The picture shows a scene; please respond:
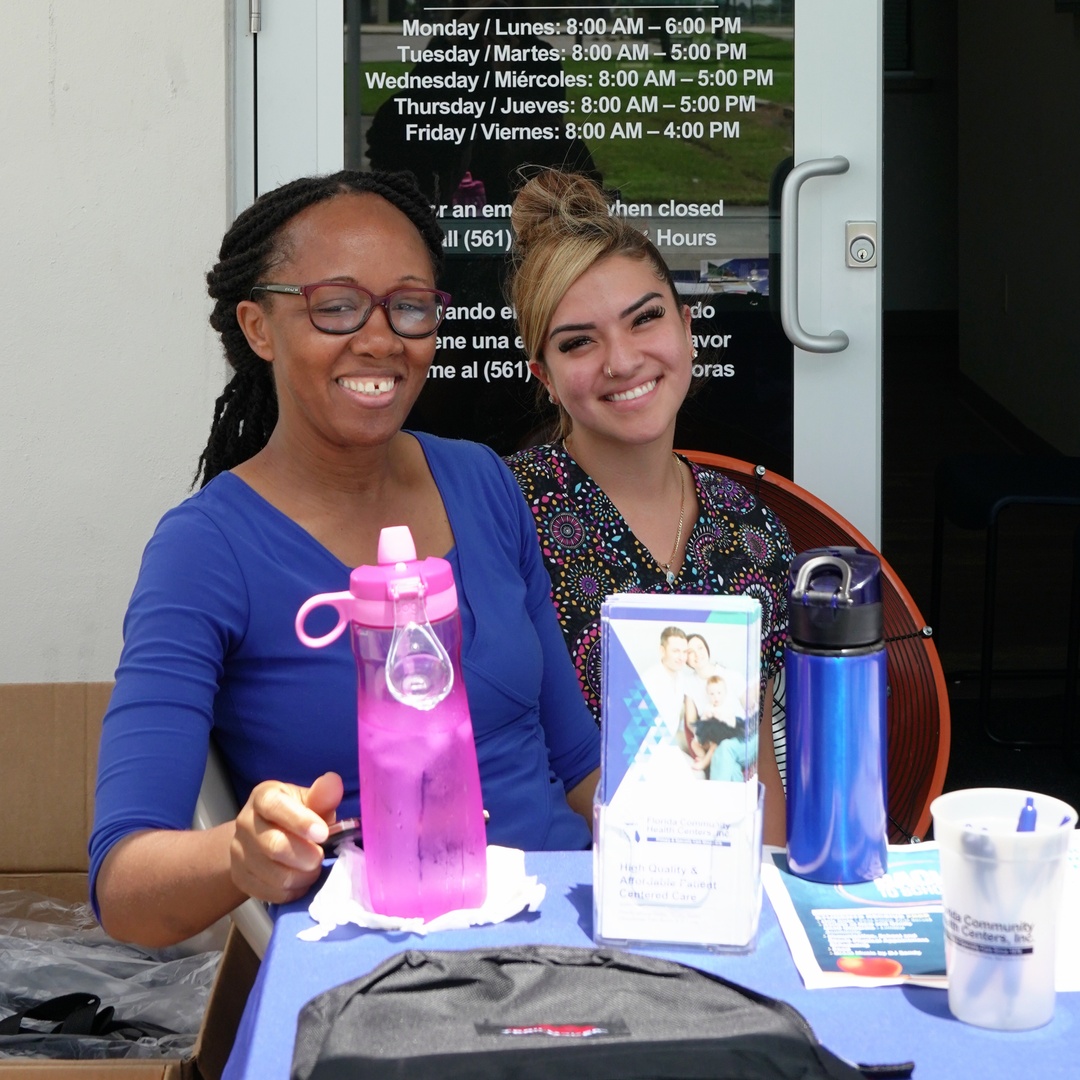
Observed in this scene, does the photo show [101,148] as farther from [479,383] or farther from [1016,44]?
[1016,44]

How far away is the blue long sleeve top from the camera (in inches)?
49.5

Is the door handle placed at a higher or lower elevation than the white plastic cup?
higher

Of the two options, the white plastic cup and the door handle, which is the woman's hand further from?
the door handle

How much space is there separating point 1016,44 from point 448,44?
222 inches

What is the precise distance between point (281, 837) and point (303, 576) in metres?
0.42

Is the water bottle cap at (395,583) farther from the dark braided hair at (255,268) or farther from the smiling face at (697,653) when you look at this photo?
the dark braided hair at (255,268)

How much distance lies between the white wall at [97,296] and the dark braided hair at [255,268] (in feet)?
2.60

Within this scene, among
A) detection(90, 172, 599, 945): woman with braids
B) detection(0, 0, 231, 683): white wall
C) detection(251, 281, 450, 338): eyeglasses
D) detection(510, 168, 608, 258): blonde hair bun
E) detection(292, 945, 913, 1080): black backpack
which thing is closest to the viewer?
detection(292, 945, 913, 1080): black backpack

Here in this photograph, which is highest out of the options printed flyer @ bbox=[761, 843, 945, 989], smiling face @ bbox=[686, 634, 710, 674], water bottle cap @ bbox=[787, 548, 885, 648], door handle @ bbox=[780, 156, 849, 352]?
door handle @ bbox=[780, 156, 849, 352]

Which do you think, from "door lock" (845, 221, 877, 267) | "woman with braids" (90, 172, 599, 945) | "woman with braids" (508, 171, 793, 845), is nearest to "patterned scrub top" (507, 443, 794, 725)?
"woman with braids" (508, 171, 793, 845)

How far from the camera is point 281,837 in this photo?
1063mm

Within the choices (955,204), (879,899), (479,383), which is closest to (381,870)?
(879,899)

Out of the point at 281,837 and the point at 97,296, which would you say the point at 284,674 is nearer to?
the point at 281,837

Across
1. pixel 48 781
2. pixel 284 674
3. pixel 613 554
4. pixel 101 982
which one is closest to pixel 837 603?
pixel 284 674
